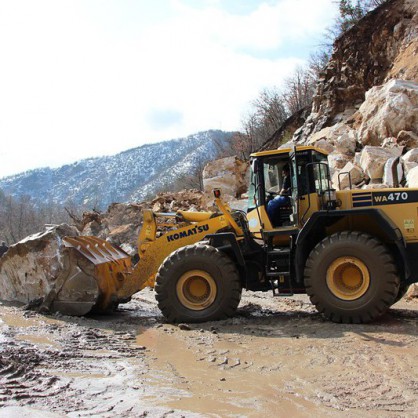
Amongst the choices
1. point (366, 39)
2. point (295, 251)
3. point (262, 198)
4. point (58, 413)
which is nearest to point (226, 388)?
point (58, 413)

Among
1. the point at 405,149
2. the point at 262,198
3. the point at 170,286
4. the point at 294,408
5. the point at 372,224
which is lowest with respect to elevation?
the point at 294,408

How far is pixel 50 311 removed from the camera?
25.2 feet

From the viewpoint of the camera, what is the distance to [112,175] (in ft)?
518

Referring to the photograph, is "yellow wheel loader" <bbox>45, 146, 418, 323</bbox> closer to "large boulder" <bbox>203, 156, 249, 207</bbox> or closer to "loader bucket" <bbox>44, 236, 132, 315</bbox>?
"loader bucket" <bbox>44, 236, 132, 315</bbox>

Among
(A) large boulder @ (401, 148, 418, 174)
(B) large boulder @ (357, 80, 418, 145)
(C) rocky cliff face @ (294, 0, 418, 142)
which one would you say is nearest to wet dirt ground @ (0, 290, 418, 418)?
(A) large boulder @ (401, 148, 418, 174)

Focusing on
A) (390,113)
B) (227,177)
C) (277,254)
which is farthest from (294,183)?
(227,177)

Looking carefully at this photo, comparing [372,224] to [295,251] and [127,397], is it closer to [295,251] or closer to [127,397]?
[295,251]

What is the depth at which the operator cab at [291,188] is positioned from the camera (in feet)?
23.3

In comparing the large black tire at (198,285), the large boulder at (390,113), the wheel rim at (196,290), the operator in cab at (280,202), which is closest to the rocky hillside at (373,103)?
the large boulder at (390,113)

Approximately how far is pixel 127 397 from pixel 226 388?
2.72 ft

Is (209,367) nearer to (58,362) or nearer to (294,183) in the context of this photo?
(58,362)

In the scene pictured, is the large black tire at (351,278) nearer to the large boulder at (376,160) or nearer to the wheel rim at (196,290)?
the wheel rim at (196,290)

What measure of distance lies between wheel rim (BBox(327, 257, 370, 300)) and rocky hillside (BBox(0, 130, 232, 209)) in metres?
118

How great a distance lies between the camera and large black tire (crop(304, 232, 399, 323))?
638cm
